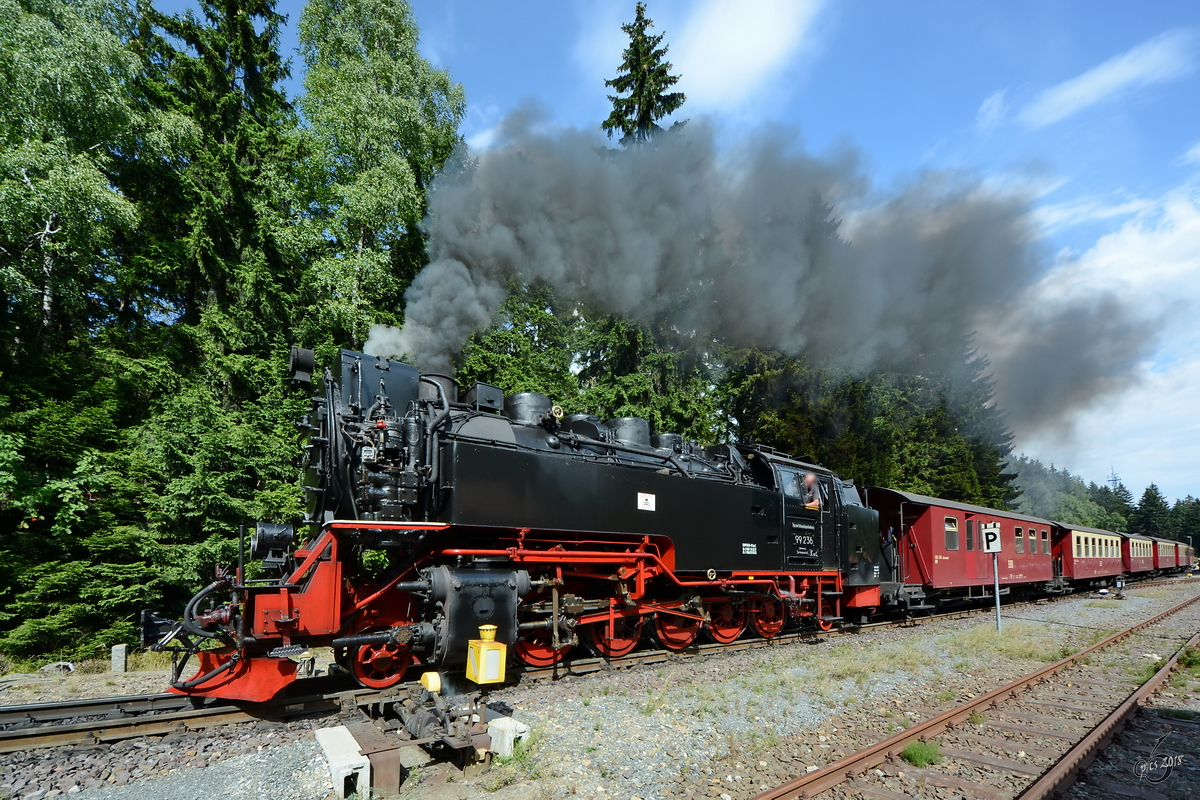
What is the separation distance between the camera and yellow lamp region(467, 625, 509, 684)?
18.2 ft

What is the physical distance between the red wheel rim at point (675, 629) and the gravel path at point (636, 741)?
0.82 m

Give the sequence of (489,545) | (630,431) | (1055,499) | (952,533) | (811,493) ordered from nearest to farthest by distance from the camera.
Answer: (489,545) < (630,431) < (811,493) < (952,533) < (1055,499)

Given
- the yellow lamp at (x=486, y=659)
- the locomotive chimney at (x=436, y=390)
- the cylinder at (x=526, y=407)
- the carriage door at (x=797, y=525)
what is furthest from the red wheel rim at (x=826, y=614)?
the locomotive chimney at (x=436, y=390)

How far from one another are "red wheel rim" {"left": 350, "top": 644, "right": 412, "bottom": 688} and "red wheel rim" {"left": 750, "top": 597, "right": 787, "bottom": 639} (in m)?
5.84

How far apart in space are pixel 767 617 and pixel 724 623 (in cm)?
109

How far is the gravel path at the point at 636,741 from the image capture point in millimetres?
4113

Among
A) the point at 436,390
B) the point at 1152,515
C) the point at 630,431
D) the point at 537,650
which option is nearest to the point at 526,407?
the point at 436,390

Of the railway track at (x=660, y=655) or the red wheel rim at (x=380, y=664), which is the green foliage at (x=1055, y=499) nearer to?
the railway track at (x=660, y=655)

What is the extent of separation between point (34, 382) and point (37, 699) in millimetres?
6409

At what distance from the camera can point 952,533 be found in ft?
46.9

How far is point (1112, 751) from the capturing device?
17.2 feet

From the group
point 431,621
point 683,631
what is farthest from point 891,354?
point 431,621

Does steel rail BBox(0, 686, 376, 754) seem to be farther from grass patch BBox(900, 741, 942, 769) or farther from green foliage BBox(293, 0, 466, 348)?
green foliage BBox(293, 0, 466, 348)

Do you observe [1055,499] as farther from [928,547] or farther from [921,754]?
[921,754]
